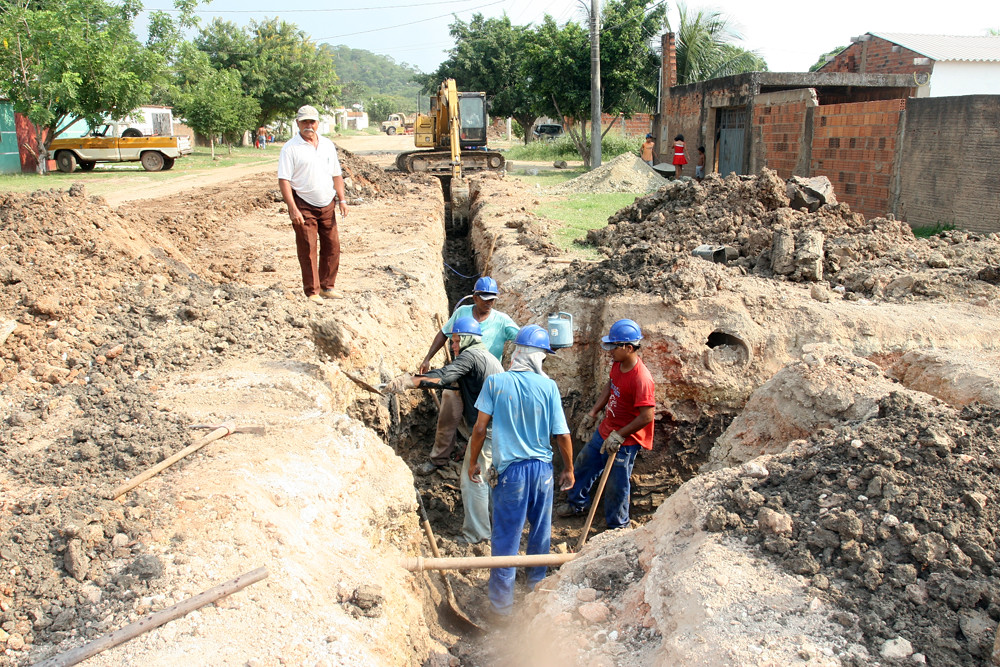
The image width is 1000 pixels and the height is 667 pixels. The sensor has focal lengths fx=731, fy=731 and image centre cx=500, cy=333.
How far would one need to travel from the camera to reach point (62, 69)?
22281 millimetres

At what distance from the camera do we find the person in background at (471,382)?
548 centimetres

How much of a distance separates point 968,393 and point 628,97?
2389 centimetres

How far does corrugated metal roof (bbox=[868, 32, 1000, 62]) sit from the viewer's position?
72.5ft

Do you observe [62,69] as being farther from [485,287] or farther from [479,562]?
[479,562]

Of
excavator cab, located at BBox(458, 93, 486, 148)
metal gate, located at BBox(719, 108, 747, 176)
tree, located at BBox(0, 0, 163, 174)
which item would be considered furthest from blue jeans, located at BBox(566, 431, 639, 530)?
tree, located at BBox(0, 0, 163, 174)

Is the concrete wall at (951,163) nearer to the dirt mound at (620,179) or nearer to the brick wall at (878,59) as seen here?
the dirt mound at (620,179)

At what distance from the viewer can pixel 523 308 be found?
816 cm

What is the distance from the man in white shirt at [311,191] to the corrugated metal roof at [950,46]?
21030 mm

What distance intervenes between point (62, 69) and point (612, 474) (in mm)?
23516

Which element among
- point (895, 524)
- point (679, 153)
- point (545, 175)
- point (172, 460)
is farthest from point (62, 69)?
point (895, 524)

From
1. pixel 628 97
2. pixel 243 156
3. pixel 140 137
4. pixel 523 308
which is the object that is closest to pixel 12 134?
pixel 140 137

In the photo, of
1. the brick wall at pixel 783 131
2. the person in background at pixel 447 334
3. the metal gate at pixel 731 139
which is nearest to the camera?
the person in background at pixel 447 334

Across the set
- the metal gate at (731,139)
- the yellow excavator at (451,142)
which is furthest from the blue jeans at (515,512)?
the yellow excavator at (451,142)

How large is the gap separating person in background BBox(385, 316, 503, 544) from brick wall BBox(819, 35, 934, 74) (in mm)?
20753
